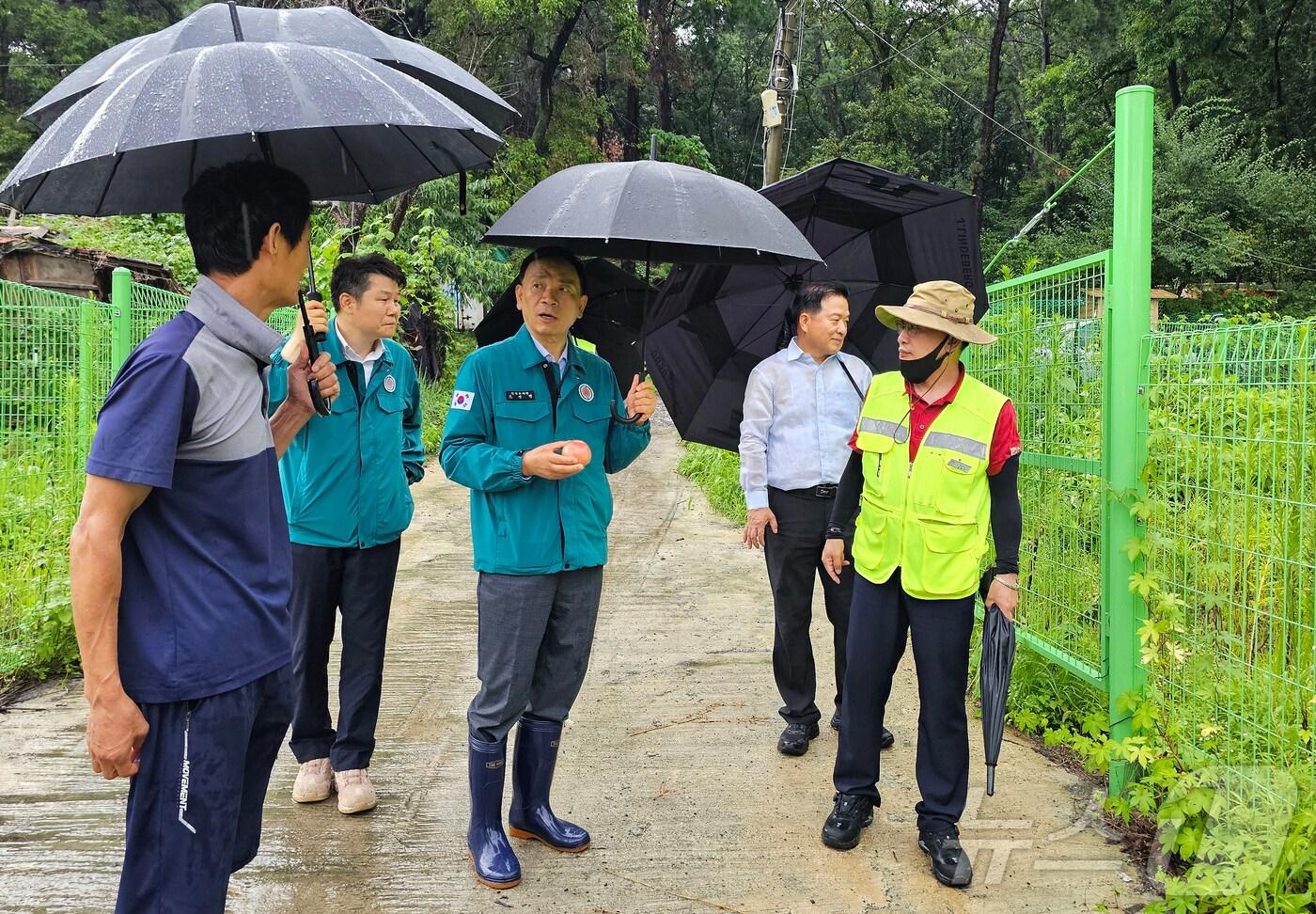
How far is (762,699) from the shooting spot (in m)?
4.82

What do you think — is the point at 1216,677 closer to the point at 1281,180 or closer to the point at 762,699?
the point at 762,699

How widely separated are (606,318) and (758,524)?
1.07m

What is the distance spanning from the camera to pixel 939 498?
10.3 ft

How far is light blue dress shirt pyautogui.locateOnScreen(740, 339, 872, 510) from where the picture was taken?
13.5ft

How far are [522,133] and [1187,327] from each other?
68.3 feet

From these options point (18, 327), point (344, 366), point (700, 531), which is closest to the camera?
point (344, 366)

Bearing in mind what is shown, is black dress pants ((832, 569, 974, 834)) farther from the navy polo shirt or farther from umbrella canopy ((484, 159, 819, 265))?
the navy polo shirt

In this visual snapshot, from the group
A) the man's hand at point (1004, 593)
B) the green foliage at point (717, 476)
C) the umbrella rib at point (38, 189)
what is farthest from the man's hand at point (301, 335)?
the green foliage at point (717, 476)

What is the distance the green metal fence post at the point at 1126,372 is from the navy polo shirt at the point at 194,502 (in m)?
2.75

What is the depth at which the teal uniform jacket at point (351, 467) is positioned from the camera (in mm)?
3545

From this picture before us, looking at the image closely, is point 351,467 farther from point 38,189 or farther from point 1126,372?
point 1126,372

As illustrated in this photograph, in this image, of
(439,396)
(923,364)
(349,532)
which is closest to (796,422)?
(923,364)

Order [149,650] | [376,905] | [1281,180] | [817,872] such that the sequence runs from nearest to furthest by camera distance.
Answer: [149,650] → [376,905] → [817,872] → [1281,180]

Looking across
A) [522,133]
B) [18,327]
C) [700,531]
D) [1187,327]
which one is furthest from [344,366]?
[522,133]
